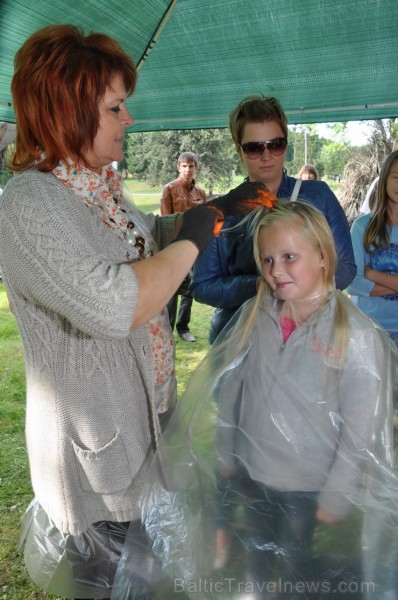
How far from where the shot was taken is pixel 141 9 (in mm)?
2084

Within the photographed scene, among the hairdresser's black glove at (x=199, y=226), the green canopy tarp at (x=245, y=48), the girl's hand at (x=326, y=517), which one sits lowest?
the girl's hand at (x=326, y=517)

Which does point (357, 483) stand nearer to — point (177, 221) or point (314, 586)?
point (314, 586)

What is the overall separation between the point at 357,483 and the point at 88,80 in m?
1.13

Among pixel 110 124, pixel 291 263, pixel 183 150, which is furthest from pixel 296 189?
pixel 183 150

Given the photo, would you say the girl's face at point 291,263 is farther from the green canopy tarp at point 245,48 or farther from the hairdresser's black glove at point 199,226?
the green canopy tarp at point 245,48

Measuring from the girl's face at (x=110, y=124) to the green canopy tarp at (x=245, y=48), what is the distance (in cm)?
104

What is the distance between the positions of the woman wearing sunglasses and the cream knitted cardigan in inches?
18.4

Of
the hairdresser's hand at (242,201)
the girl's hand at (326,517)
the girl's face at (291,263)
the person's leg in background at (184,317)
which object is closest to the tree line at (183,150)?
the person's leg in background at (184,317)

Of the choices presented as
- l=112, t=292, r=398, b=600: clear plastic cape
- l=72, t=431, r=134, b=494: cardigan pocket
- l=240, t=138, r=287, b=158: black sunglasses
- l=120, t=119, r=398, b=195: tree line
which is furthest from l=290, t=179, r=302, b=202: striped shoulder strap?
l=120, t=119, r=398, b=195: tree line

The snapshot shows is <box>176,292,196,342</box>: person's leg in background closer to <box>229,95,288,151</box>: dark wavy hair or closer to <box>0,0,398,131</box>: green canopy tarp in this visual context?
<box>0,0,398,131</box>: green canopy tarp

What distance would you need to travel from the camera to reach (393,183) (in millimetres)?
2260

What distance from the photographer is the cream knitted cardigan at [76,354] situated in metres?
0.97

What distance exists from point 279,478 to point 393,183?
5.11ft

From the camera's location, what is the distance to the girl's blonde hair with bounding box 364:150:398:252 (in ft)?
7.52
